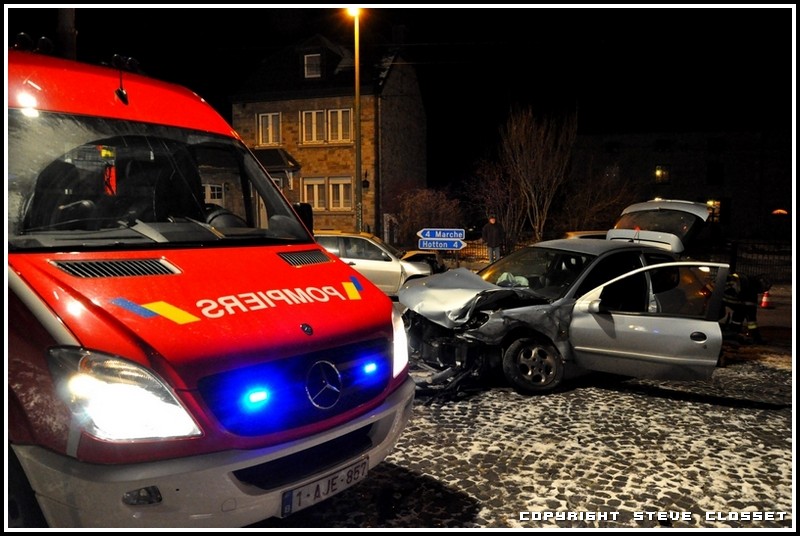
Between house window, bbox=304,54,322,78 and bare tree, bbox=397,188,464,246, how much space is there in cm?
929

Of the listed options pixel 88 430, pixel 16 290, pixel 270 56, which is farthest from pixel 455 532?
pixel 270 56

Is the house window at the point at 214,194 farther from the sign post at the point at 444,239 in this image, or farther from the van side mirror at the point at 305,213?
the sign post at the point at 444,239

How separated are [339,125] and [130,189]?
26253 mm

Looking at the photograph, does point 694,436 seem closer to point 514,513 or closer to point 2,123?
point 514,513

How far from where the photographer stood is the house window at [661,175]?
135ft

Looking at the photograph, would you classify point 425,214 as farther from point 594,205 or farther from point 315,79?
point 315,79

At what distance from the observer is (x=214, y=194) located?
167 inches

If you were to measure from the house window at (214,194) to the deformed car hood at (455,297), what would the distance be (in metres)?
2.68

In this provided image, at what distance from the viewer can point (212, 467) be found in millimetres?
2496

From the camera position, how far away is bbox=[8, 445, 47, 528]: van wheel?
253 centimetres

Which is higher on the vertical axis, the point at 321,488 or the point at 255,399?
the point at 255,399

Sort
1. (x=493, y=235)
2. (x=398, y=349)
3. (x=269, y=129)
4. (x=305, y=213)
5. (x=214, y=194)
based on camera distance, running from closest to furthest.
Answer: (x=398, y=349)
(x=214, y=194)
(x=305, y=213)
(x=493, y=235)
(x=269, y=129)

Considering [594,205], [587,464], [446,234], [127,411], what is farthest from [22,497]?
[594,205]

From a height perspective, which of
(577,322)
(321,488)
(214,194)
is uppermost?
(214,194)
